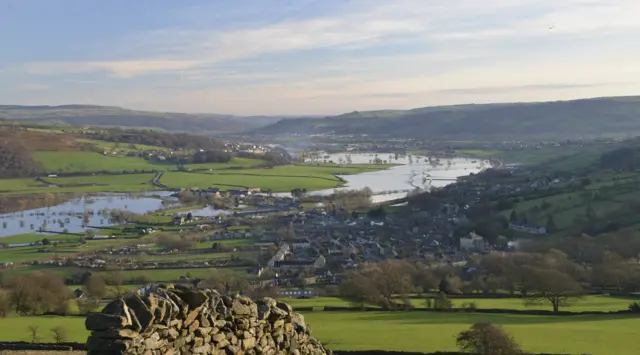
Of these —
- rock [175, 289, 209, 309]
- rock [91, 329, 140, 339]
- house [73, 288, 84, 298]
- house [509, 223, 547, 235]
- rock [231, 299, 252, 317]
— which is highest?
rock [175, 289, 209, 309]

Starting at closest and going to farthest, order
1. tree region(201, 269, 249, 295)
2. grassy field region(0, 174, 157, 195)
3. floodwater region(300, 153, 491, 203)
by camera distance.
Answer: tree region(201, 269, 249, 295), grassy field region(0, 174, 157, 195), floodwater region(300, 153, 491, 203)

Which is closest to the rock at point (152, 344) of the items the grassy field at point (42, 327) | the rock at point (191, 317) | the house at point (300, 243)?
the rock at point (191, 317)

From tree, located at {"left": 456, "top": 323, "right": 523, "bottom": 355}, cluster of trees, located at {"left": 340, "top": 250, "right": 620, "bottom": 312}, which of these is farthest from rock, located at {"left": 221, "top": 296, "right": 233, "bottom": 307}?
cluster of trees, located at {"left": 340, "top": 250, "right": 620, "bottom": 312}

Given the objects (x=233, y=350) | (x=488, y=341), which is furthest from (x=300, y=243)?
(x=233, y=350)

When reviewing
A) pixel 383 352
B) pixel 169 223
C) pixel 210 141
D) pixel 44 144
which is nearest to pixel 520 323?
pixel 383 352

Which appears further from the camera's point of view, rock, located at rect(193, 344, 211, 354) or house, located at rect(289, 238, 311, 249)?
house, located at rect(289, 238, 311, 249)

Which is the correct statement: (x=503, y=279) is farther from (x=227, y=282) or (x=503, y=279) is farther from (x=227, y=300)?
(x=227, y=300)

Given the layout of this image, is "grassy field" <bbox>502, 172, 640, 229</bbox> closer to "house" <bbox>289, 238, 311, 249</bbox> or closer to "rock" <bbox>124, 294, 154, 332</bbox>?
"house" <bbox>289, 238, 311, 249</bbox>
